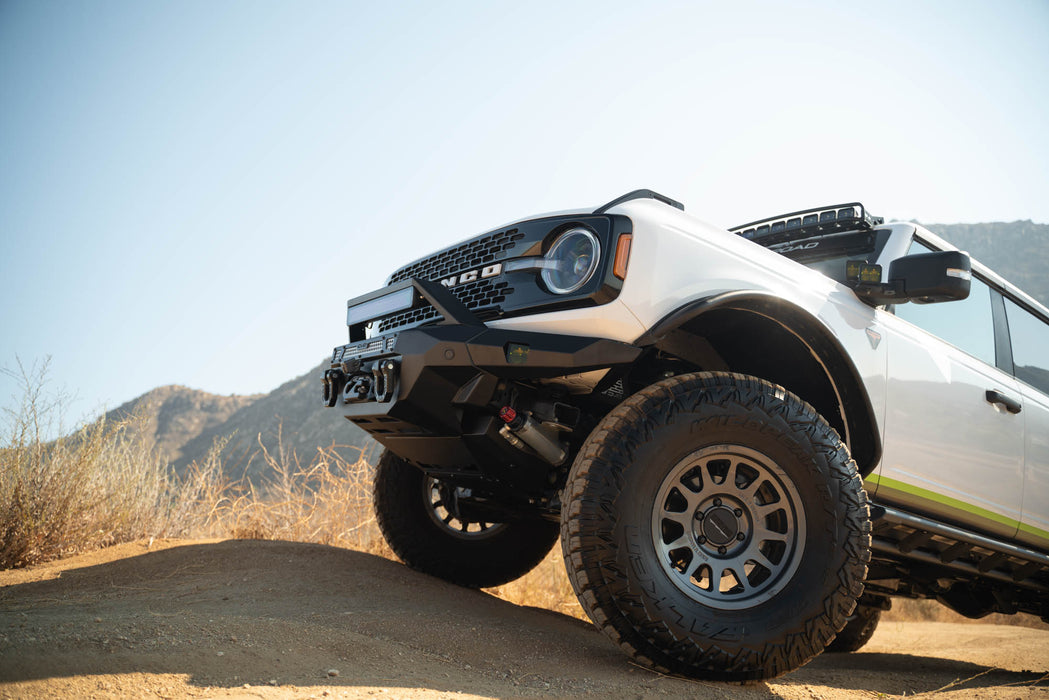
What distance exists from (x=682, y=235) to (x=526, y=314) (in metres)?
0.65

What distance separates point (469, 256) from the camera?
297 centimetres

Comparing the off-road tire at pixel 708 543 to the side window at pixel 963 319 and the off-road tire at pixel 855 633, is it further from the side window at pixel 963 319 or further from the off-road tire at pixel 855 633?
the off-road tire at pixel 855 633

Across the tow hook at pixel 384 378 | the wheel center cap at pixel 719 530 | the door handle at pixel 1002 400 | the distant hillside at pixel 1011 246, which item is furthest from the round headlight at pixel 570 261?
the distant hillside at pixel 1011 246

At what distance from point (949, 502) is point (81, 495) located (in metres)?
5.10

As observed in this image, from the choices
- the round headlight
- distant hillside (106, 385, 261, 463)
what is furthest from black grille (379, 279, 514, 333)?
distant hillside (106, 385, 261, 463)

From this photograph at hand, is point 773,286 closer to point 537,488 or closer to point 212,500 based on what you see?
point 537,488

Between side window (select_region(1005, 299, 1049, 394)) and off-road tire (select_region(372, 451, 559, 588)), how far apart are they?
2.99 m

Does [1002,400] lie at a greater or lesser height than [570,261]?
lesser

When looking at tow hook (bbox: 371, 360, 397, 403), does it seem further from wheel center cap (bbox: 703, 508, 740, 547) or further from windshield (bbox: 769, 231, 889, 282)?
windshield (bbox: 769, 231, 889, 282)

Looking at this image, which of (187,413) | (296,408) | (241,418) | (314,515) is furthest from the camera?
(187,413)

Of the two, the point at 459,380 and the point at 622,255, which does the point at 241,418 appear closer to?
the point at 459,380

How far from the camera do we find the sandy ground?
1.95 m

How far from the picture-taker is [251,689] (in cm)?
188

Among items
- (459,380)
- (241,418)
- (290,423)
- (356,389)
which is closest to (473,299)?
(459,380)
